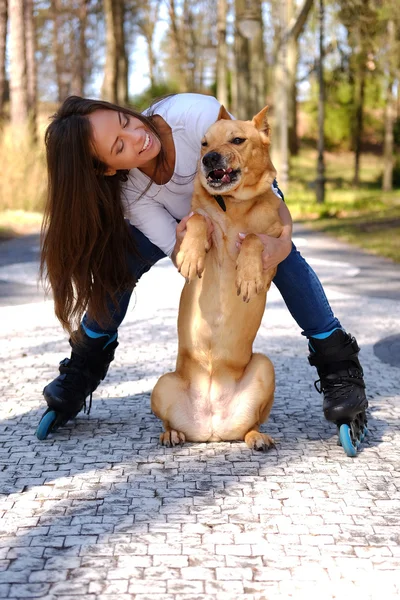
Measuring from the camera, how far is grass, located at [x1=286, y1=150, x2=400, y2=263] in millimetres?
13070

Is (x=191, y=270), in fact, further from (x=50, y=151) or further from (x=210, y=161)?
(x=50, y=151)

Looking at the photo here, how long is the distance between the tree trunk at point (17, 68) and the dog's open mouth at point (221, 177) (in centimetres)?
1518

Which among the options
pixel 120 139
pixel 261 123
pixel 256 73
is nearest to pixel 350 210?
pixel 256 73

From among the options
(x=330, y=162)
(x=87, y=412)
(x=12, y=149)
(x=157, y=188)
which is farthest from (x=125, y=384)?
(x=330, y=162)

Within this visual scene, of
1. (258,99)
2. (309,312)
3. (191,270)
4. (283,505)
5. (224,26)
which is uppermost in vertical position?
(224,26)

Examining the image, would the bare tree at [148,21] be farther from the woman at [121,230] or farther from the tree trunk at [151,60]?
the woman at [121,230]

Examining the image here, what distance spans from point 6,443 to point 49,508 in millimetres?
818

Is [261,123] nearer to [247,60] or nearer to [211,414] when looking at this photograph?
[211,414]

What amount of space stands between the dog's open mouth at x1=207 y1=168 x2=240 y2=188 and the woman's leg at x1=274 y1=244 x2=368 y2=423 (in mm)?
493

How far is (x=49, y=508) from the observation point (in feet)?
9.45

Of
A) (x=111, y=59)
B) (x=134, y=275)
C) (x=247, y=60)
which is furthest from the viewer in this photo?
(x=111, y=59)

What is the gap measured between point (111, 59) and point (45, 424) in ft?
71.6

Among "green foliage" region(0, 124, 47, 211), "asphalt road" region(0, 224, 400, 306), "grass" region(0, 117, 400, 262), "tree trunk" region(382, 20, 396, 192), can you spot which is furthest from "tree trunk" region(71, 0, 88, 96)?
"asphalt road" region(0, 224, 400, 306)

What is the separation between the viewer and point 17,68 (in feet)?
60.2
